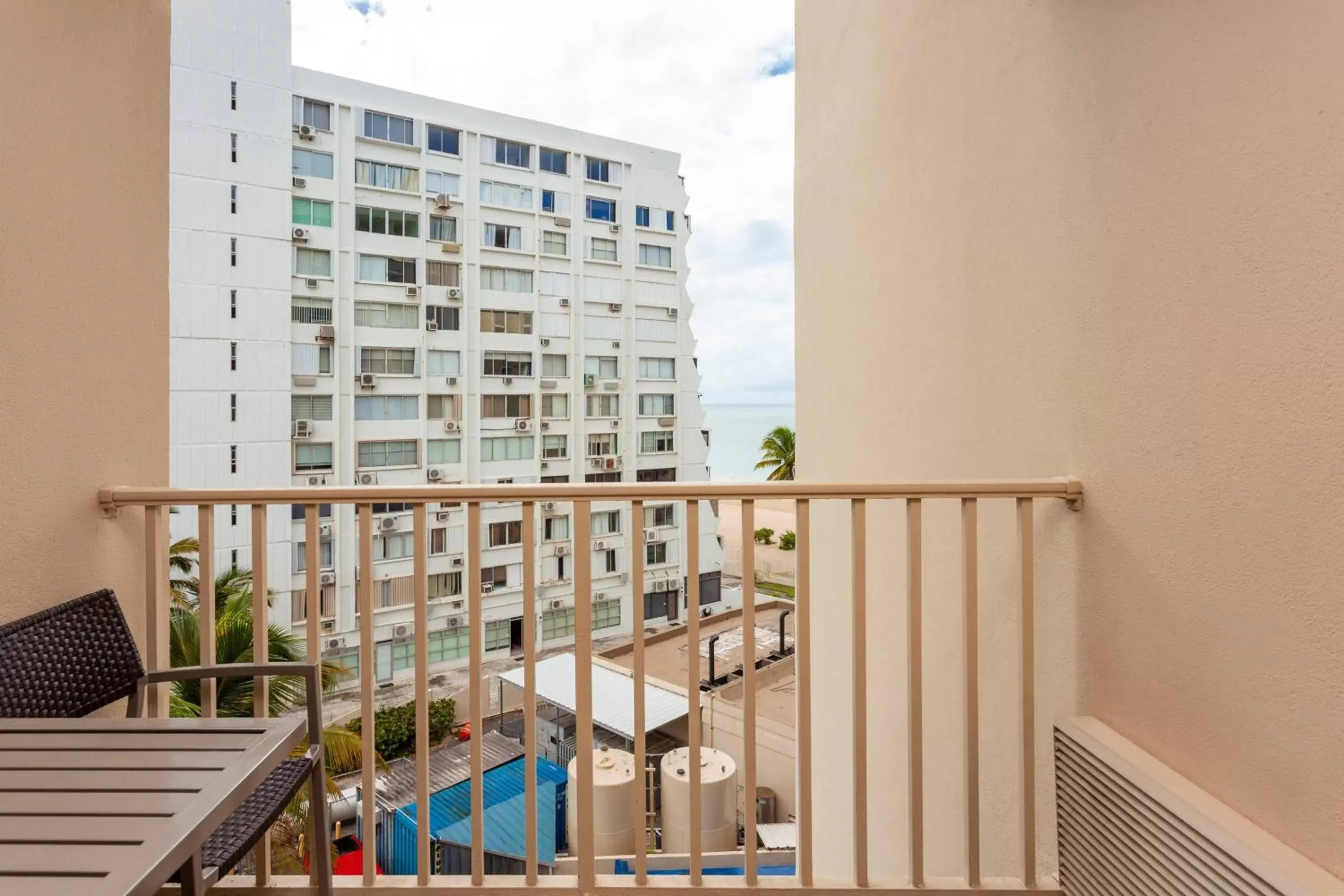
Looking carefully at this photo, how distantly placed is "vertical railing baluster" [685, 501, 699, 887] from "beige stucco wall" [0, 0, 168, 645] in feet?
4.61

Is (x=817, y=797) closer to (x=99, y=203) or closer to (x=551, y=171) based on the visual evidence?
(x=99, y=203)

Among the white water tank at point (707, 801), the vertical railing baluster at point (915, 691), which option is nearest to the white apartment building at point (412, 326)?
the white water tank at point (707, 801)

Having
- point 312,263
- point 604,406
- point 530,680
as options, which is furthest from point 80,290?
point 604,406

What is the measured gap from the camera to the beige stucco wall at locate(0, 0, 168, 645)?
5.19 feet

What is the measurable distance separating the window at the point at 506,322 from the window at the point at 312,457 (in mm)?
2816

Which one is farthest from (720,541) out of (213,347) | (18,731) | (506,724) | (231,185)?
(18,731)

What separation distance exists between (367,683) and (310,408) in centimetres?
864

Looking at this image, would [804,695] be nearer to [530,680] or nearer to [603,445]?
[530,680]

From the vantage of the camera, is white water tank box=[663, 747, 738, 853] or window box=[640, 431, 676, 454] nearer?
white water tank box=[663, 747, 738, 853]

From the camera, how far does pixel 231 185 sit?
9156mm

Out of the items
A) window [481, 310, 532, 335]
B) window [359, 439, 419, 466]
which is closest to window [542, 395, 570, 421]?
window [481, 310, 532, 335]

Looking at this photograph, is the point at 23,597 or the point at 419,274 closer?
the point at 23,597

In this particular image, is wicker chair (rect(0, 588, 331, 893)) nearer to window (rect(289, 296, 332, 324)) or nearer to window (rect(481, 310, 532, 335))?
window (rect(289, 296, 332, 324))

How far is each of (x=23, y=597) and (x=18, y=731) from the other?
70 cm
